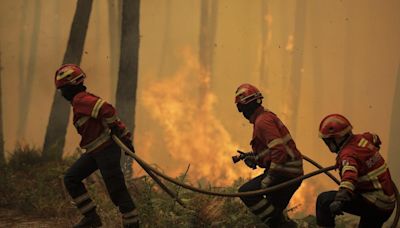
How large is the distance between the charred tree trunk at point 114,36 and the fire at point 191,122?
Result: 0.71 metres

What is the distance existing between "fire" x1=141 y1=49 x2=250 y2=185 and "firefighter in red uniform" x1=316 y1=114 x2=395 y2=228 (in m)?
4.33

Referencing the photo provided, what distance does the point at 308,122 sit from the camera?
8195 millimetres

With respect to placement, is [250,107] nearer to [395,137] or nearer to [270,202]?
[270,202]

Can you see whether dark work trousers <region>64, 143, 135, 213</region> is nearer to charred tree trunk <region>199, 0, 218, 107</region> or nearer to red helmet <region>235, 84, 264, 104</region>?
red helmet <region>235, 84, 264, 104</region>

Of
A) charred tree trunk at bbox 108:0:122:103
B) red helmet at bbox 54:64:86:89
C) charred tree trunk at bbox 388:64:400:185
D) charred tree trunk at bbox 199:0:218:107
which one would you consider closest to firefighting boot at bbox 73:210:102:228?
red helmet at bbox 54:64:86:89

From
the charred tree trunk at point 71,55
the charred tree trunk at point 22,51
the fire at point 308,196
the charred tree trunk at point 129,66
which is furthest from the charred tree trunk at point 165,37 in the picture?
the fire at point 308,196

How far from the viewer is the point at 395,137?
7.86m

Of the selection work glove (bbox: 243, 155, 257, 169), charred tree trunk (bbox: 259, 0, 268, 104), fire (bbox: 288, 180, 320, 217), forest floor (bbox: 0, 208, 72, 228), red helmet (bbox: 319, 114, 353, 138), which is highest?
charred tree trunk (bbox: 259, 0, 268, 104)

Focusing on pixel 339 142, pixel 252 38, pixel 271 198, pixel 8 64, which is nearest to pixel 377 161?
pixel 339 142

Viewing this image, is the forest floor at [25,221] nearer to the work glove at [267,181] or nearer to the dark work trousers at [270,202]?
the dark work trousers at [270,202]

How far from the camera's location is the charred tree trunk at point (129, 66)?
8828mm

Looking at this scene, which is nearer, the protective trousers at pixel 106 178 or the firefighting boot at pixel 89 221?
the protective trousers at pixel 106 178

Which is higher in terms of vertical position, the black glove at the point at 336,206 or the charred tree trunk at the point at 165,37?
the charred tree trunk at the point at 165,37

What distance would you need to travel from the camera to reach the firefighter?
179 inches
